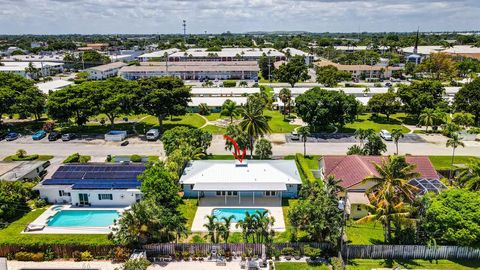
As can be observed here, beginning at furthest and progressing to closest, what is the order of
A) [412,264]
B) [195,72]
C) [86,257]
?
[195,72], [86,257], [412,264]

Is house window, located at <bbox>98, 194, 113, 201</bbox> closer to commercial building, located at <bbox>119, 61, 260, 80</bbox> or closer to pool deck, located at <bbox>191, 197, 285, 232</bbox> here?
pool deck, located at <bbox>191, 197, 285, 232</bbox>

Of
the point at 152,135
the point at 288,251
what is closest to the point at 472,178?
the point at 288,251

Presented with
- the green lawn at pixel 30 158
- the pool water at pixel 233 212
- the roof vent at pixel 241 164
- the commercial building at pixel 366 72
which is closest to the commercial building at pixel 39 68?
the green lawn at pixel 30 158

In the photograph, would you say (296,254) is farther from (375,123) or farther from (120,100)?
(375,123)

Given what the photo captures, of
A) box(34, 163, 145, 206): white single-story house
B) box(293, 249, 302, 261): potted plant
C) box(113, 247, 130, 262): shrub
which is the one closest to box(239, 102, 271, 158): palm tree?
box(34, 163, 145, 206): white single-story house

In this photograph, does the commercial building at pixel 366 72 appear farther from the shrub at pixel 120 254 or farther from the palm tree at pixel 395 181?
the shrub at pixel 120 254

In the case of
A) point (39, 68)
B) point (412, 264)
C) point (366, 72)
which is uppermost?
point (39, 68)
